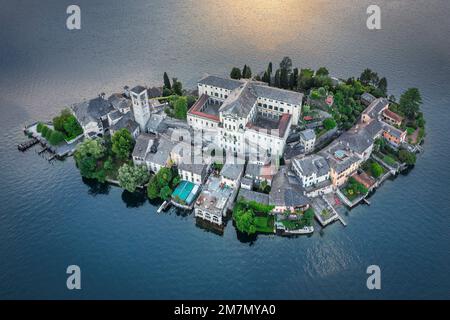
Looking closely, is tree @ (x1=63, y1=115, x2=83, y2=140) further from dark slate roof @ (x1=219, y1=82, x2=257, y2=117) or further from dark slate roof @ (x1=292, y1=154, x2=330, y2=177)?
dark slate roof @ (x1=292, y1=154, x2=330, y2=177)

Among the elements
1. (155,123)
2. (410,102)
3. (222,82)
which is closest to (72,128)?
(155,123)

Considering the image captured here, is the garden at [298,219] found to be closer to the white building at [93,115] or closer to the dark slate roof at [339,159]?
the dark slate roof at [339,159]

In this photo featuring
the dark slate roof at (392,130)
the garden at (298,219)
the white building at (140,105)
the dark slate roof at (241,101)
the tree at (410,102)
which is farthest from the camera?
the tree at (410,102)

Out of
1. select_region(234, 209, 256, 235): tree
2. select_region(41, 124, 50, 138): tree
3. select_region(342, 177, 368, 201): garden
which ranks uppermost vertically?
select_region(41, 124, 50, 138): tree

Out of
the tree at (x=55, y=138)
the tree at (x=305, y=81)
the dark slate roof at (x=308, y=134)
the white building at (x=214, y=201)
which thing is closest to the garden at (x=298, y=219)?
the white building at (x=214, y=201)

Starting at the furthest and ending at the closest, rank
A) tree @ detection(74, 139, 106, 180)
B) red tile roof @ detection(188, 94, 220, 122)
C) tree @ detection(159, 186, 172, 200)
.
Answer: red tile roof @ detection(188, 94, 220, 122)
tree @ detection(74, 139, 106, 180)
tree @ detection(159, 186, 172, 200)

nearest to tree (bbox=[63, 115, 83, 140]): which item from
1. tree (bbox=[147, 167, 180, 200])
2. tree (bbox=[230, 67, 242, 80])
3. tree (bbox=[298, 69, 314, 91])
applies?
tree (bbox=[147, 167, 180, 200])

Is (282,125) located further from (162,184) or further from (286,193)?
(162,184)
